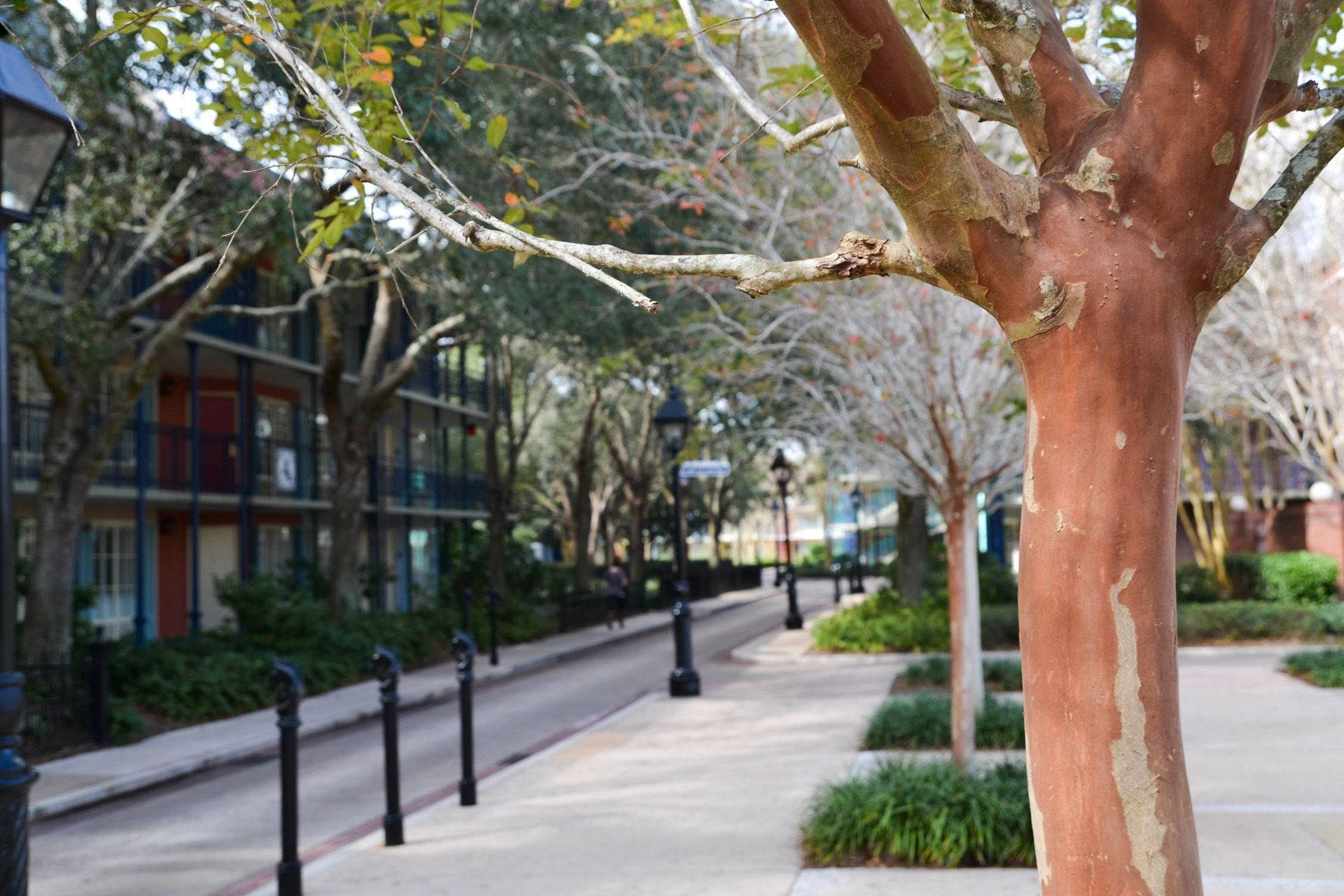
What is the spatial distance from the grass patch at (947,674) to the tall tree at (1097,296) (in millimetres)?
11784

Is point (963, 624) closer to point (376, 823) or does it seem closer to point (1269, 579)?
point (376, 823)

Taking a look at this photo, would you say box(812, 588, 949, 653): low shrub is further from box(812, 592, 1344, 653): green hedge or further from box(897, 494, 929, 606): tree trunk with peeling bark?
box(897, 494, 929, 606): tree trunk with peeling bark

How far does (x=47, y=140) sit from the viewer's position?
720 cm

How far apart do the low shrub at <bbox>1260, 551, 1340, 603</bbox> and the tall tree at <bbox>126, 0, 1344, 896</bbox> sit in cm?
2197

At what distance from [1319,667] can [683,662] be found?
7.80 metres

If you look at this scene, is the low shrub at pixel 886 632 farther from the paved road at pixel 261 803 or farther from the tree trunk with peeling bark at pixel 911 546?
the paved road at pixel 261 803

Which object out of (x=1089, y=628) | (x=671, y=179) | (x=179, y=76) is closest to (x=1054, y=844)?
(x=1089, y=628)

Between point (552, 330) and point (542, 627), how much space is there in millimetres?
10867

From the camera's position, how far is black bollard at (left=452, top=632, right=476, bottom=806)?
935cm

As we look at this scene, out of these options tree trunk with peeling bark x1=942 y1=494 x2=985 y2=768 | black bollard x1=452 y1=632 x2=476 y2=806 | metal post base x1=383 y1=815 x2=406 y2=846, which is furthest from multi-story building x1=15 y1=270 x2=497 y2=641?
tree trunk with peeling bark x1=942 y1=494 x2=985 y2=768

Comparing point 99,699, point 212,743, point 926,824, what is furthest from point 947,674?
point 99,699

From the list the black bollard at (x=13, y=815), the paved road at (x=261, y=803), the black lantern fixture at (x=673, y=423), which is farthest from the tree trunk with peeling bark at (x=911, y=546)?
the black bollard at (x=13, y=815)

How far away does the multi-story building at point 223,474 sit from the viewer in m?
21.8

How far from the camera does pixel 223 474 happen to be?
2525cm
